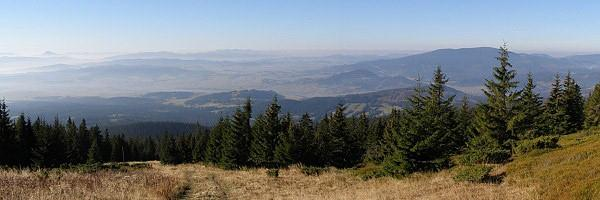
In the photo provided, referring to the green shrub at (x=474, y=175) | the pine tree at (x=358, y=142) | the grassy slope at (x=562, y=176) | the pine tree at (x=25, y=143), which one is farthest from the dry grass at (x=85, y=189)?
the pine tree at (x=25, y=143)

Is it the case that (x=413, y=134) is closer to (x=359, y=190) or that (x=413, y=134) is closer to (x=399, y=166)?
(x=399, y=166)

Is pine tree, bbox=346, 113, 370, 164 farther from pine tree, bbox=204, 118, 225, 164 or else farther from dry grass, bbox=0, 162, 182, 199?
dry grass, bbox=0, 162, 182, 199

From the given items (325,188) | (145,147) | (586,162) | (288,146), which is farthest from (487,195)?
(145,147)

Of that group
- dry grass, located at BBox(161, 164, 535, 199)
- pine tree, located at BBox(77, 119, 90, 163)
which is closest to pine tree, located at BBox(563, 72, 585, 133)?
dry grass, located at BBox(161, 164, 535, 199)

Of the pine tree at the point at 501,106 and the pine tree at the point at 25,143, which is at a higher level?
the pine tree at the point at 501,106

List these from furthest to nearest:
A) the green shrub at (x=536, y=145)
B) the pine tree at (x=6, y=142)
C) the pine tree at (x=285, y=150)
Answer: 1. the pine tree at (x=6, y=142)
2. the pine tree at (x=285, y=150)
3. the green shrub at (x=536, y=145)

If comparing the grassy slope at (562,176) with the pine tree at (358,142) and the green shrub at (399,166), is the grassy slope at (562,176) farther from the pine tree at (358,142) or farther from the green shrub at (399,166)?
the pine tree at (358,142)
